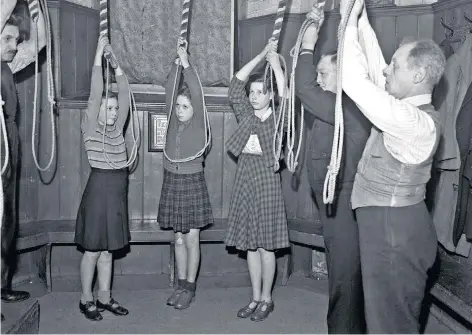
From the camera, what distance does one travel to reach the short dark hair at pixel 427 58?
78.0 inches

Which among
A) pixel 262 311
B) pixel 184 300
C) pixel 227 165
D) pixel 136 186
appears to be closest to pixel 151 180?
pixel 136 186

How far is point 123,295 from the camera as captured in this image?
3842mm

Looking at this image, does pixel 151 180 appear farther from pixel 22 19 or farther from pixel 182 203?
pixel 22 19

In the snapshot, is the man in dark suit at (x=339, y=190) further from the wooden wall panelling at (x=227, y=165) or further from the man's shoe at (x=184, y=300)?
the wooden wall panelling at (x=227, y=165)

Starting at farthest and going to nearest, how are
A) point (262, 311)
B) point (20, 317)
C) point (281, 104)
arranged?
point (262, 311) < point (281, 104) < point (20, 317)

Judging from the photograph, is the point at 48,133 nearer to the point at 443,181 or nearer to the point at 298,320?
the point at 298,320

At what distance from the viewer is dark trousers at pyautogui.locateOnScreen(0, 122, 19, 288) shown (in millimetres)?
3117

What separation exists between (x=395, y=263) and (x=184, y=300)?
1822 millimetres

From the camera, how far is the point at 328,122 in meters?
2.74

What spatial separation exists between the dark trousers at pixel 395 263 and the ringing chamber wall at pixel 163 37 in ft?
7.45

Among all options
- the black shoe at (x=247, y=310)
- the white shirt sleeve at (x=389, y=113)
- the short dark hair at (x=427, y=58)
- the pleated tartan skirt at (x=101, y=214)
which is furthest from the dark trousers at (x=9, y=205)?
the short dark hair at (x=427, y=58)

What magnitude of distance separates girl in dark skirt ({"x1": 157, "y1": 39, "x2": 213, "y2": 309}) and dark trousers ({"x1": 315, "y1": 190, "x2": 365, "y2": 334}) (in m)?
1.01

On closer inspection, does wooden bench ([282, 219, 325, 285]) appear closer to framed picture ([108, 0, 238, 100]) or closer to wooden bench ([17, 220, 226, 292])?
wooden bench ([17, 220, 226, 292])

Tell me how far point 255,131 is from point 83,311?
1.48 metres
